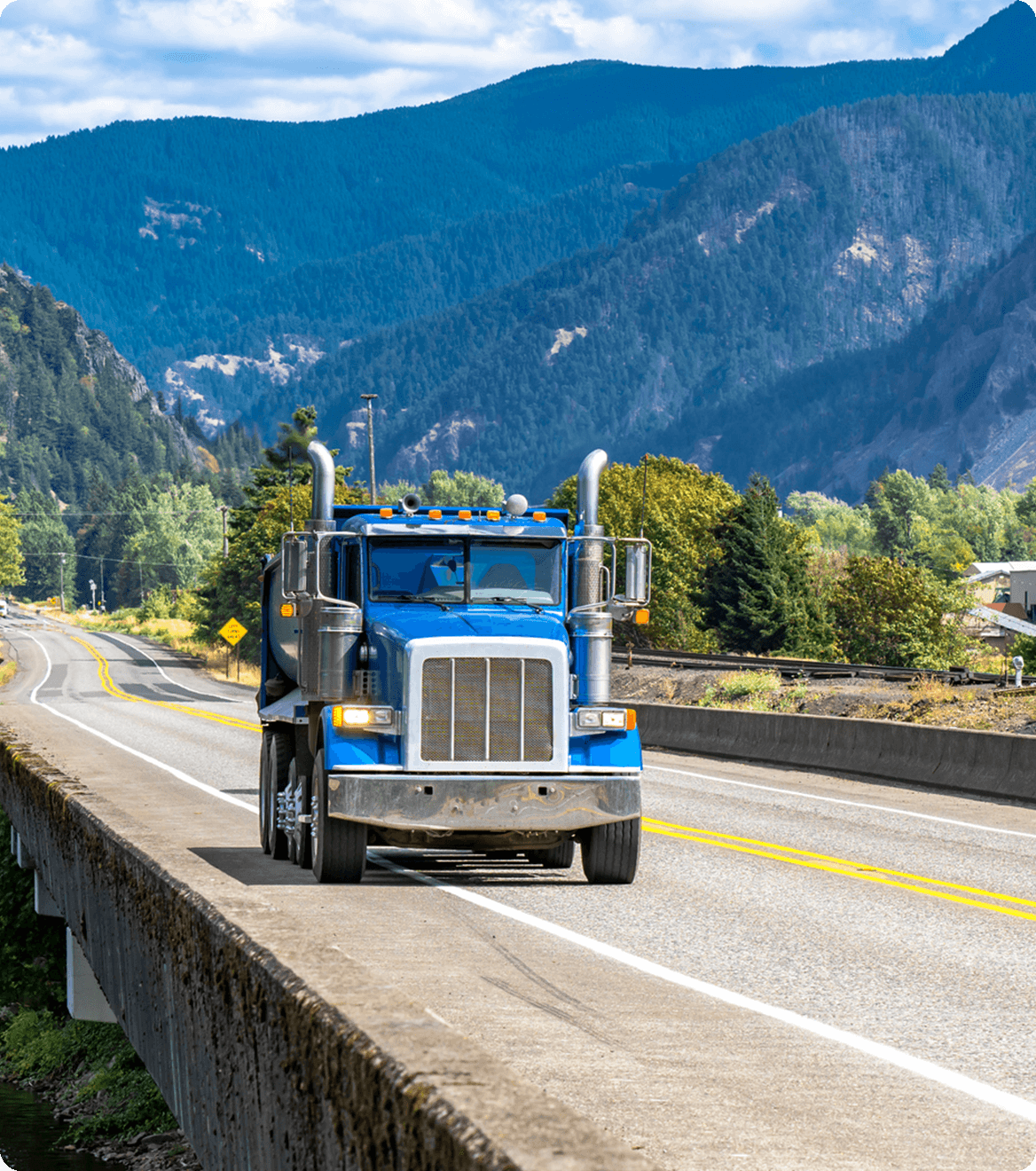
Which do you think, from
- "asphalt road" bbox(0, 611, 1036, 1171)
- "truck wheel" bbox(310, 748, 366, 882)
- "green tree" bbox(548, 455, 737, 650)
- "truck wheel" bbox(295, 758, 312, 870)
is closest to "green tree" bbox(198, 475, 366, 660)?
"green tree" bbox(548, 455, 737, 650)

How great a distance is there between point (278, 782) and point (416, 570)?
8.54 ft

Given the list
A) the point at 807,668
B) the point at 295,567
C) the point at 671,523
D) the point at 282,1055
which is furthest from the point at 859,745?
the point at 671,523

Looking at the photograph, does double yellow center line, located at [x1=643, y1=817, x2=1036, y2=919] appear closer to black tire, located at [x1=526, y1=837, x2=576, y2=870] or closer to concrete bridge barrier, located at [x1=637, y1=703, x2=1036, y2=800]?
black tire, located at [x1=526, y1=837, x2=576, y2=870]

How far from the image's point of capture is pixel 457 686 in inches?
451

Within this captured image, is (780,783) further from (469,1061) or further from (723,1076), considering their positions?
(469,1061)

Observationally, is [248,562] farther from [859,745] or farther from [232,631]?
[859,745]

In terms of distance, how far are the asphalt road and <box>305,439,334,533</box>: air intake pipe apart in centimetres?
274

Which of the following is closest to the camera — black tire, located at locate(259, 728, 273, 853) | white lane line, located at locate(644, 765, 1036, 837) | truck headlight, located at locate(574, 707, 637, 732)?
truck headlight, located at locate(574, 707, 637, 732)

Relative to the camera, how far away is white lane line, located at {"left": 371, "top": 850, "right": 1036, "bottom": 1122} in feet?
21.7

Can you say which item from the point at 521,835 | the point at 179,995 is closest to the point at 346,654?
the point at 521,835

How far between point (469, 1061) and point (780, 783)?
1986 cm

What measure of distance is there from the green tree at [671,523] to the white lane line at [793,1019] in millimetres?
83787

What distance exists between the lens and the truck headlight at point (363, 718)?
11562mm

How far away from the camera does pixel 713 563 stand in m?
90.1
